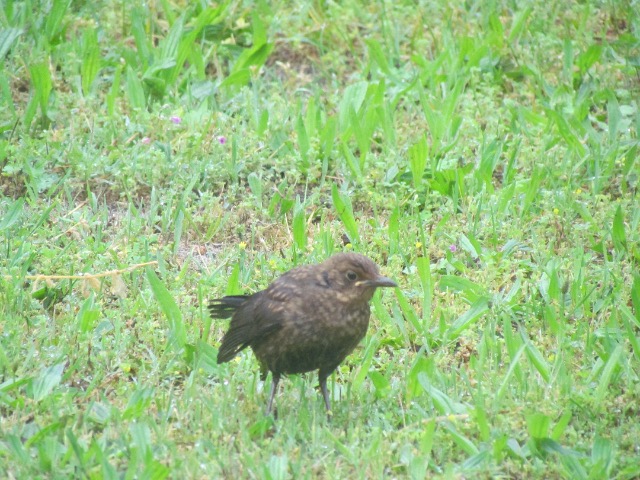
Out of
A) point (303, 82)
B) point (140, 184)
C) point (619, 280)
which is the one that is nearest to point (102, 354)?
point (140, 184)

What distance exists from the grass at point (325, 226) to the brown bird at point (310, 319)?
0.93 feet

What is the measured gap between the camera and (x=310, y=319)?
543 cm

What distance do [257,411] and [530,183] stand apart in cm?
298

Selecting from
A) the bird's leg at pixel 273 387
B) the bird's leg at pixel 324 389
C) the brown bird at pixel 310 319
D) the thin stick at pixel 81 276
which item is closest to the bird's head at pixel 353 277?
the brown bird at pixel 310 319

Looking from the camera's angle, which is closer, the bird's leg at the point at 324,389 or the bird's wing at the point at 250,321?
the bird's wing at the point at 250,321

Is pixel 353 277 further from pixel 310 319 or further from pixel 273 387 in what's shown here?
pixel 273 387

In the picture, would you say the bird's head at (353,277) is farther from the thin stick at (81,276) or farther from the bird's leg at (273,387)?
the thin stick at (81,276)

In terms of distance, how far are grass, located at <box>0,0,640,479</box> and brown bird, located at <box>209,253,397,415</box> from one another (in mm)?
282

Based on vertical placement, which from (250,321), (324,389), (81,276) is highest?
(250,321)

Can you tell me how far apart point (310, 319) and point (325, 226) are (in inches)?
78.7

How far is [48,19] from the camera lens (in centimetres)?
873

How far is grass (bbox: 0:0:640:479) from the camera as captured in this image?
5.25m

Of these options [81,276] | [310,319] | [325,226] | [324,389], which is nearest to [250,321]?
[310,319]

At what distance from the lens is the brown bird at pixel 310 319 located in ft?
17.8
